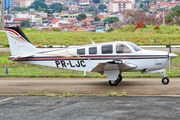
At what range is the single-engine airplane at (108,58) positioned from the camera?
14789mm

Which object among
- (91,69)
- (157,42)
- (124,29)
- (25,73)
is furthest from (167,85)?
(124,29)

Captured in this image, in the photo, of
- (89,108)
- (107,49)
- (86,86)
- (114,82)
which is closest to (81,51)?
(107,49)

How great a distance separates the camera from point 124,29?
54.2m

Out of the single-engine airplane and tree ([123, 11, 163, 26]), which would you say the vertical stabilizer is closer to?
the single-engine airplane

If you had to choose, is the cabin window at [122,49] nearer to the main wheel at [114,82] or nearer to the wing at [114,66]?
the wing at [114,66]

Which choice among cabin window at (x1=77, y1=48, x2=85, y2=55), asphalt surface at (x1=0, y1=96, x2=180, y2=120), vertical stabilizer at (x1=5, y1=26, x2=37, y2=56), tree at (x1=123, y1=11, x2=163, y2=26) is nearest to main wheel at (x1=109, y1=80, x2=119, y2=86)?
cabin window at (x1=77, y1=48, x2=85, y2=55)

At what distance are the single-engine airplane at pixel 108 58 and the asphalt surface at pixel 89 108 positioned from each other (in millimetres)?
2479

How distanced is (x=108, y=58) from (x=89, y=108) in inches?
179

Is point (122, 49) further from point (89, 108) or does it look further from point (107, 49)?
point (89, 108)

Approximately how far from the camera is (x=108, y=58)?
586 inches

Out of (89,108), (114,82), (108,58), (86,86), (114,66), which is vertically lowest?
(86,86)

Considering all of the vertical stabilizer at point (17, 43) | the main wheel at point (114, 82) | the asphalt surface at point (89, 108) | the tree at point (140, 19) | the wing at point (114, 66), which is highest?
the vertical stabilizer at point (17, 43)

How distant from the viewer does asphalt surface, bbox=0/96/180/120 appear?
9742mm

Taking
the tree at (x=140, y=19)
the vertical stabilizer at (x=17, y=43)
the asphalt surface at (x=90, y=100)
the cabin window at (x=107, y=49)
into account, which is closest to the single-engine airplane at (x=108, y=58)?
the cabin window at (x=107, y=49)
